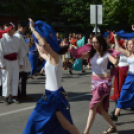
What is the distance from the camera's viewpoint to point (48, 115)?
12.9 feet

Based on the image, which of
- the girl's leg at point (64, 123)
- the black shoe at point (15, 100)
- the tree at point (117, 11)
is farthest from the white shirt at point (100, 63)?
the tree at point (117, 11)

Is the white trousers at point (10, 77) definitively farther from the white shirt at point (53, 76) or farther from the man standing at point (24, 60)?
the white shirt at point (53, 76)

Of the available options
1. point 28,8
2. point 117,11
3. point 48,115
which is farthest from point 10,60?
point 117,11

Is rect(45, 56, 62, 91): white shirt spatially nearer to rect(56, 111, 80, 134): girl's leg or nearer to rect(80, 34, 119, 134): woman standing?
rect(56, 111, 80, 134): girl's leg

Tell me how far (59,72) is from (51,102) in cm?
41

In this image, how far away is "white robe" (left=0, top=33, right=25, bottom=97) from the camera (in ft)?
23.7

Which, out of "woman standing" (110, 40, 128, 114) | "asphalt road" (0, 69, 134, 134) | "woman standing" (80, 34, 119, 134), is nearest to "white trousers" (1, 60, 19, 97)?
"asphalt road" (0, 69, 134, 134)

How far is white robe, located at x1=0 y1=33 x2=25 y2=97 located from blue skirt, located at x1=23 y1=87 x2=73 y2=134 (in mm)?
3513

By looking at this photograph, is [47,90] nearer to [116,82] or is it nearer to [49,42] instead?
[49,42]

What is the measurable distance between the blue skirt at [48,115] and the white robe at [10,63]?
3513 millimetres

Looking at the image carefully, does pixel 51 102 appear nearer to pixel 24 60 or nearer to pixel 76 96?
pixel 24 60

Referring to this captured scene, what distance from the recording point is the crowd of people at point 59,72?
3.95 meters

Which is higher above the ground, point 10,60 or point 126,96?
point 10,60

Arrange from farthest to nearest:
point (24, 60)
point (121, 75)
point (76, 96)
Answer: point (76, 96) → point (24, 60) → point (121, 75)
